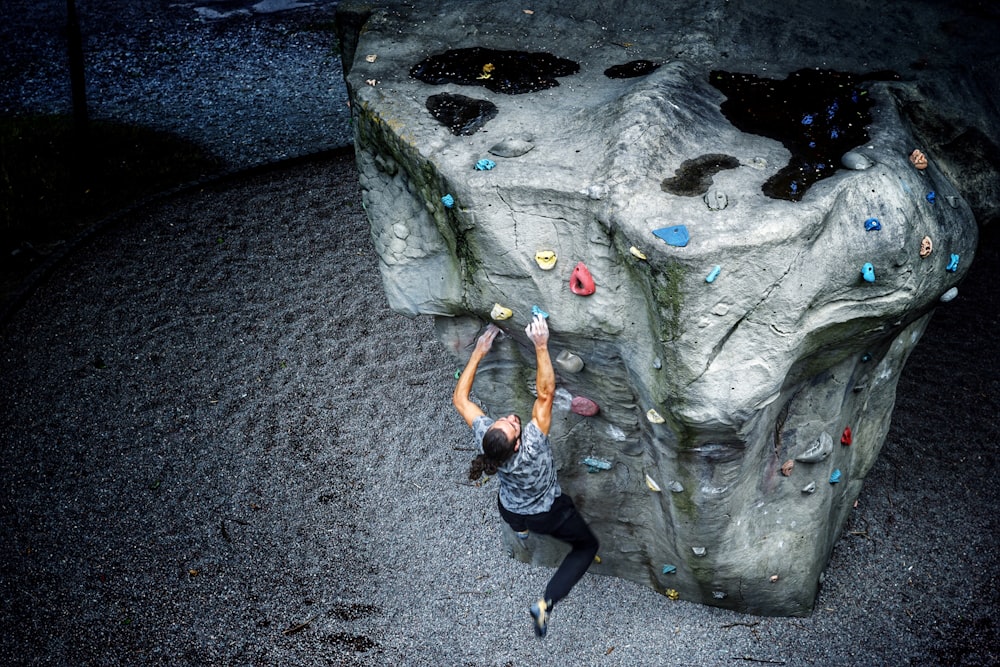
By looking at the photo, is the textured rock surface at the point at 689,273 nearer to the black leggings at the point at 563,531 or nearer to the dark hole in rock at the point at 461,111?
the dark hole in rock at the point at 461,111

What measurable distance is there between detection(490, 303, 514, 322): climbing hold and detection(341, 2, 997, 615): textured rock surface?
57 mm

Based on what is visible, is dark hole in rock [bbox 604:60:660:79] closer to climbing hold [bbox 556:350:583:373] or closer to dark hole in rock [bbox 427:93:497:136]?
dark hole in rock [bbox 427:93:497:136]

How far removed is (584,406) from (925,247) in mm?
2234

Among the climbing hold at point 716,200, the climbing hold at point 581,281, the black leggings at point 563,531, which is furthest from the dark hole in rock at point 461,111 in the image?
the black leggings at point 563,531

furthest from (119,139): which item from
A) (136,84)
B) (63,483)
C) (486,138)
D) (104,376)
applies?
(486,138)

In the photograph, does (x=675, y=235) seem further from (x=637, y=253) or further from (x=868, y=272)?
(x=868, y=272)

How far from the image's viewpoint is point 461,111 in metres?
6.60

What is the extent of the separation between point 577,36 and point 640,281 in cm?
317

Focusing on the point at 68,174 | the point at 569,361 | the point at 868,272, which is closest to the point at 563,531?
the point at 569,361

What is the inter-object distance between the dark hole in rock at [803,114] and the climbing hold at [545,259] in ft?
4.22

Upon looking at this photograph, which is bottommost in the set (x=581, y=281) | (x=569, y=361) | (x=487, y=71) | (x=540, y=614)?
(x=540, y=614)

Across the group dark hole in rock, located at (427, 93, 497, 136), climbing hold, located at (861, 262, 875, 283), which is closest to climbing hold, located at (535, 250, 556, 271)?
dark hole in rock, located at (427, 93, 497, 136)

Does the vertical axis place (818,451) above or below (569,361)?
below

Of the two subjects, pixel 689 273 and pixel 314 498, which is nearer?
pixel 689 273
